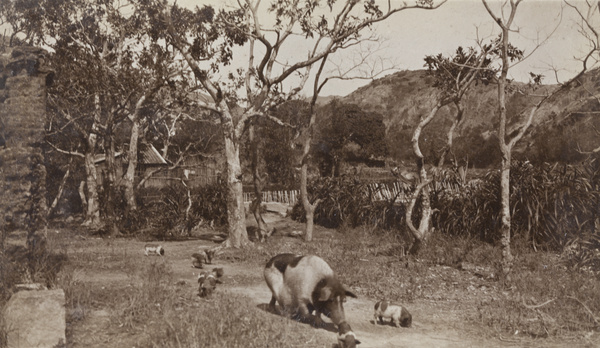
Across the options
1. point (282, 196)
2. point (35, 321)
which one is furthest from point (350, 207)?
point (35, 321)

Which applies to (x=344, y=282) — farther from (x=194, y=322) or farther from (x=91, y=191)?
(x=91, y=191)

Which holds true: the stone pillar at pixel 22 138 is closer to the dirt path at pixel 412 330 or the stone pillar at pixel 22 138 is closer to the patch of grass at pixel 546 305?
the dirt path at pixel 412 330

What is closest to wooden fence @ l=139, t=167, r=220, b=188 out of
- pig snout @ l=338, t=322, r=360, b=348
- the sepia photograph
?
the sepia photograph

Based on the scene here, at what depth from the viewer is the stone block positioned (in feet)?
18.5

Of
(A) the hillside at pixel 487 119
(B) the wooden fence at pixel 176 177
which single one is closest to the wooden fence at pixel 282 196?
(B) the wooden fence at pixel 176 177

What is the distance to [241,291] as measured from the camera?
945 cm

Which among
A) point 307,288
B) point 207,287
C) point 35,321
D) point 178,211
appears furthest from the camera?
point 178,211

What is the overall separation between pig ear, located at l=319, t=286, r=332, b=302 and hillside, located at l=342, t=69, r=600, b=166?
637 cm

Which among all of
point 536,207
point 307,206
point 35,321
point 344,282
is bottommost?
point 344,282

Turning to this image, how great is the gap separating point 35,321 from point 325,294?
3257mm

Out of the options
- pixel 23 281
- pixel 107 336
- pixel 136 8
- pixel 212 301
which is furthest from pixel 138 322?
pixel 136 8

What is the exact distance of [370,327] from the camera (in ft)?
24.2

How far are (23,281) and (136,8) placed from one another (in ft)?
57.1

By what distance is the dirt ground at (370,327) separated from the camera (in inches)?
248
